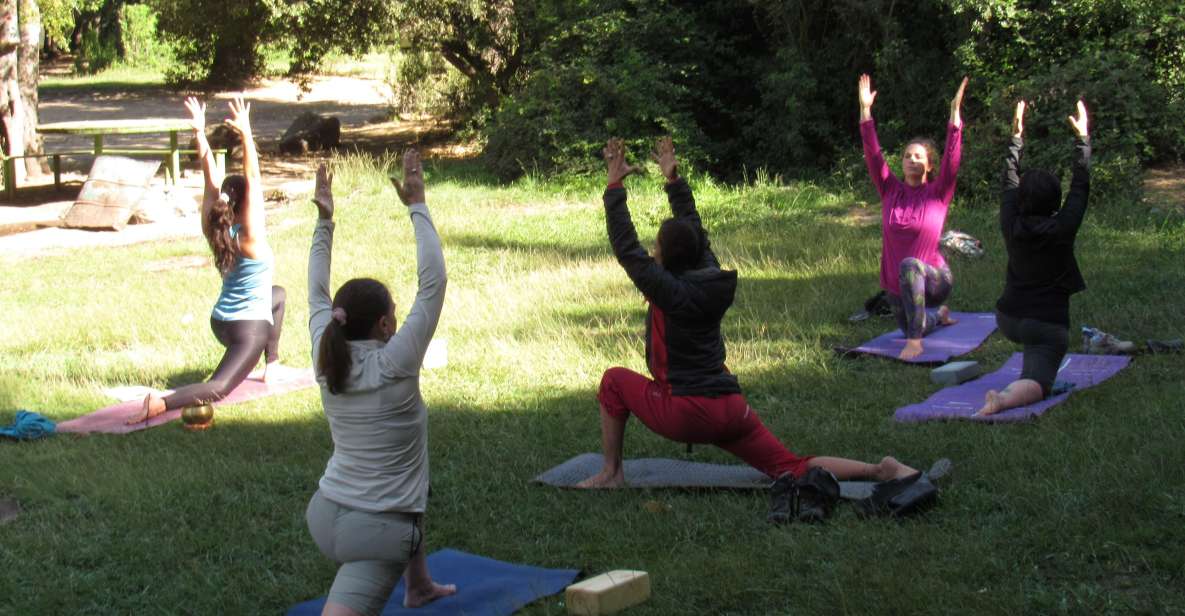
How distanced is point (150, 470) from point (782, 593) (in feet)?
12.5

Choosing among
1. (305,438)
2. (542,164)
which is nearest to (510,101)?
(542,164)

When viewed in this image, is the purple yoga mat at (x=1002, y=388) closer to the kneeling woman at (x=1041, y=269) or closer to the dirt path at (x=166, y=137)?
the kneeling woman at (x=1041, y=269)

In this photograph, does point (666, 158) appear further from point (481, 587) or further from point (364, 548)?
point (364, 548)

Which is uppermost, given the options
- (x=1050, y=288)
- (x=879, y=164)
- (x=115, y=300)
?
(x=879, y=164)

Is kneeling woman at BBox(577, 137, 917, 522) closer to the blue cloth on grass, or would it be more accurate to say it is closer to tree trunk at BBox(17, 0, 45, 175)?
the blue cloth on grass

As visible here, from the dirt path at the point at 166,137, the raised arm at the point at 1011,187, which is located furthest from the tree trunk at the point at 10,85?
the raised arm at the point at 1011,187

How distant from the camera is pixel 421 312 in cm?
415

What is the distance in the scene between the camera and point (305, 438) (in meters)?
7.15

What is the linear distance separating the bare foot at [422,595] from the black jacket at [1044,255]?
13.0ft

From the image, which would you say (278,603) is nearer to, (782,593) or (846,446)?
(782,593)

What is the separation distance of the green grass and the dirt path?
4740 mm

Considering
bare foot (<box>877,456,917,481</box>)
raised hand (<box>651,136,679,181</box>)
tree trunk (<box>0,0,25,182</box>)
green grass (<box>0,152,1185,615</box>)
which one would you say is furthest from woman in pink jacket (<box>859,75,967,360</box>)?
tree trunk (<box>0,0,25,182</box>)

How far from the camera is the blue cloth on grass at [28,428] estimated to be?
7516mm

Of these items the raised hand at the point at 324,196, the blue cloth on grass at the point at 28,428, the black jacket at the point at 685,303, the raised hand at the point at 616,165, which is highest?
the raised hand at the point at 616,165
